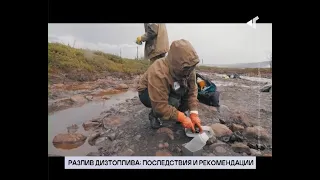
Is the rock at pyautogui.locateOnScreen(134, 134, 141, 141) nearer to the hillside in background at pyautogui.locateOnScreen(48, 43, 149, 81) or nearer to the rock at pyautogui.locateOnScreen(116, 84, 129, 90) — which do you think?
the rock at pyautogui.locateOnScreen(116, 84, 129, 90)

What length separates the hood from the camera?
4215mm

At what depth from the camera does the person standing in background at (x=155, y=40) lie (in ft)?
14.7

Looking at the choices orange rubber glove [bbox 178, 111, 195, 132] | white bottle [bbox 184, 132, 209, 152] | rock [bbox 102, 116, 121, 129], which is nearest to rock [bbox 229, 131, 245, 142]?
white bottle [bbox 184, 132, 209, 152]

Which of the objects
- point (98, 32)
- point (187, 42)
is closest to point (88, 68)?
Result: point (98, 32)

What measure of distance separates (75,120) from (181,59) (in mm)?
1605

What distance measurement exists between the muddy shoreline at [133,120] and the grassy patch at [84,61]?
A: 5.9 inches

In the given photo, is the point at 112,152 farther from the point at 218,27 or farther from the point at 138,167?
the point at 218,27

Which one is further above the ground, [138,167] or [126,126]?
[126,126]

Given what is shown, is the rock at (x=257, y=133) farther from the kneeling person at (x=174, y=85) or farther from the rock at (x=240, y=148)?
the kneeling person at (x=174, y=85)

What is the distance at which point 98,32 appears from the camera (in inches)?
179

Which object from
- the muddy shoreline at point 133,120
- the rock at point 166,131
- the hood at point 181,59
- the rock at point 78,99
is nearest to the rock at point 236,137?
the muddy shoreline at point 133,120

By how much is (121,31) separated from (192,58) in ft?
3.39

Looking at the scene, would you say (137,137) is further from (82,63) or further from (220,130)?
(82,63)

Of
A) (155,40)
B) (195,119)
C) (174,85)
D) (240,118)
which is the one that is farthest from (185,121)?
(155,40)
